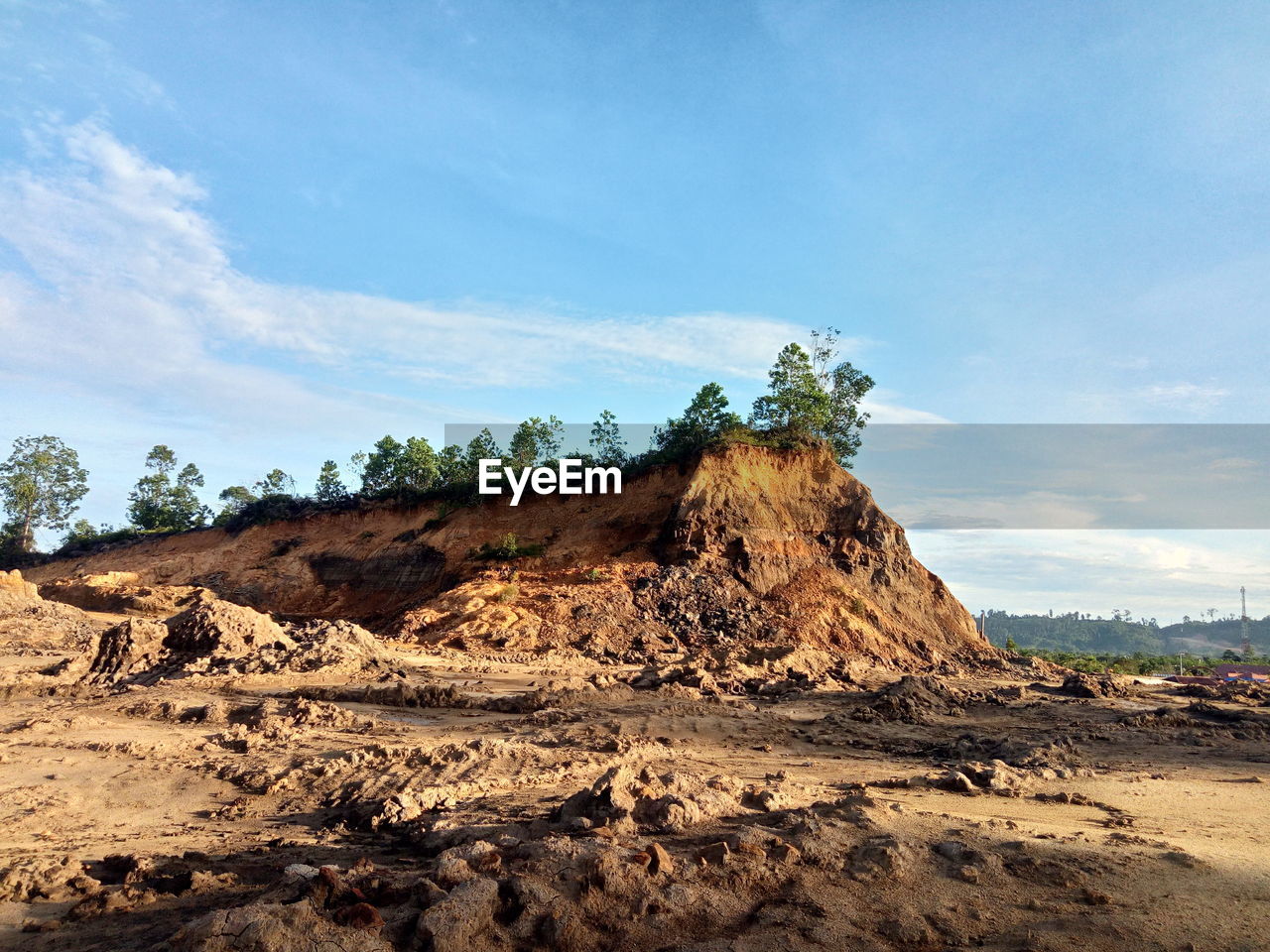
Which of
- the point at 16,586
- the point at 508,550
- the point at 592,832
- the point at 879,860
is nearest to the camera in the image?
the point at 879,860

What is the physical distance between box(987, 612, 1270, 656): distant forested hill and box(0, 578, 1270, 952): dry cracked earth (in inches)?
4702

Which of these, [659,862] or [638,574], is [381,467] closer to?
[638,574]

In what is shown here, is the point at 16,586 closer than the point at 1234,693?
No

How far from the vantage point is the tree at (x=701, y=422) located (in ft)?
93.0

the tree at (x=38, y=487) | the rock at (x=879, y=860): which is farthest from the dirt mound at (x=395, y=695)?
the tree at (x=38, y=487)

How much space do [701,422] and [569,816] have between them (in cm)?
2438

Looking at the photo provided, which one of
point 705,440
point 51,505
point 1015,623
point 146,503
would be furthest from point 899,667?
point 1015,623

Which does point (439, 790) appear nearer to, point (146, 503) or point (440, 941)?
point (440, 941)

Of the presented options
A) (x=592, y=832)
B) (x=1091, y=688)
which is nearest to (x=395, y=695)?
(x=592, y=832)

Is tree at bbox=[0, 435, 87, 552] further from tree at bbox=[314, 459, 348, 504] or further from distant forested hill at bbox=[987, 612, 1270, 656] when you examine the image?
distant forested hill at bbox=[987, 612, 1270, 656]

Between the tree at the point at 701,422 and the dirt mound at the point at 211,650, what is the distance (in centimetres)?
1775

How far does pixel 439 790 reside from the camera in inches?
235

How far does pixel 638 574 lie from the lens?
76.3 ft

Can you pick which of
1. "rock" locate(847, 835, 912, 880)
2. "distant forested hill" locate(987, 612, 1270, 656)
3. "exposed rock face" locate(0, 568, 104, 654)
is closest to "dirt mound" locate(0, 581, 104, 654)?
"exposed rock face" locate(0, 568, 104, 654)
